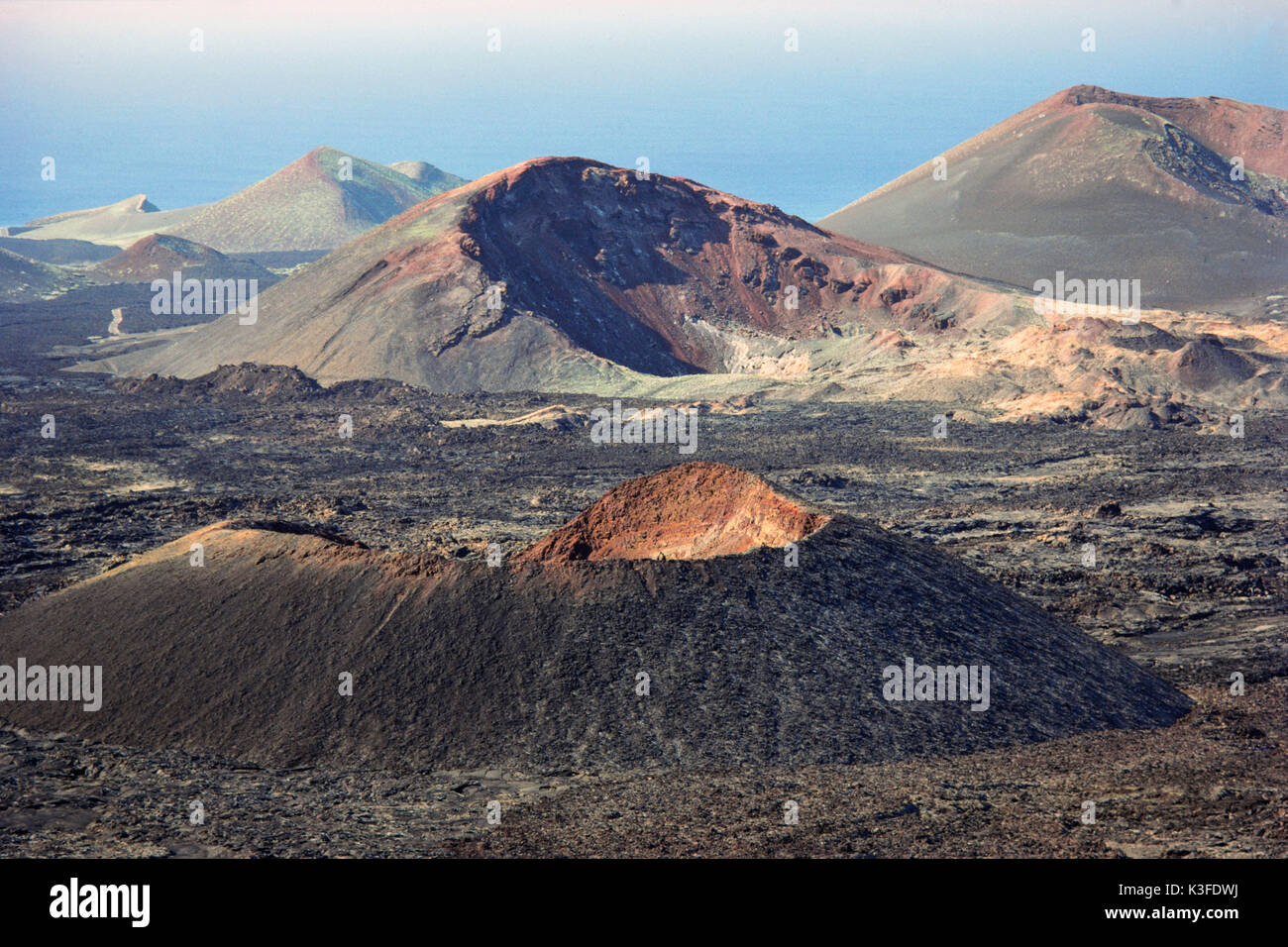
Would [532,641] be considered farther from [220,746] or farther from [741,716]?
[220,746]

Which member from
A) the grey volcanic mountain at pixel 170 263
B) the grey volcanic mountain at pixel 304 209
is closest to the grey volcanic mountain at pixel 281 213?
the grey volcanic mountain at pixel 304 209

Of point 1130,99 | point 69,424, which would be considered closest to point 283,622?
point 69,424

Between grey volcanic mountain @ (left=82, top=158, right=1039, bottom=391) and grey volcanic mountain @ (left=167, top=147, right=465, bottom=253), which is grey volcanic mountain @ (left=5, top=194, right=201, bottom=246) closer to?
grey volcanic mountain @ (left=167, top=147, right=465, bottom=253)

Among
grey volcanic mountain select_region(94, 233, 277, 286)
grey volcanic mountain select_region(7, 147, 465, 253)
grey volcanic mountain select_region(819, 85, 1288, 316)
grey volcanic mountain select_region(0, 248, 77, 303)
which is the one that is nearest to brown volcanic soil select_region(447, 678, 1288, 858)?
grey volcanic mountain select_region(819, 85, 1288, 316)

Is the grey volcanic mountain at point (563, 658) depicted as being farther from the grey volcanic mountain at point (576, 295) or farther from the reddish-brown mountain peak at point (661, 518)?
the grey volcanic mountain at point (576, 295)

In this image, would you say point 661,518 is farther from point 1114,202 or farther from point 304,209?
point 304,209

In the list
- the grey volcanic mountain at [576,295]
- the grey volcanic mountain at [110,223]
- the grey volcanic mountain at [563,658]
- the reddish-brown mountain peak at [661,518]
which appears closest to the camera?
the grey volcanic mountain at [563,658]

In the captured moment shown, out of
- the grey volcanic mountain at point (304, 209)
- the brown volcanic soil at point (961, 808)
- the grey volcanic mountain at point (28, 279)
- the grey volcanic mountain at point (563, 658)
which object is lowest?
the brown volcanic soil at point (961, 808)

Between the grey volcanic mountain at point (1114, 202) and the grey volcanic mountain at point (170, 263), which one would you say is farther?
the grey volcanic mountain at point (170, 263)
